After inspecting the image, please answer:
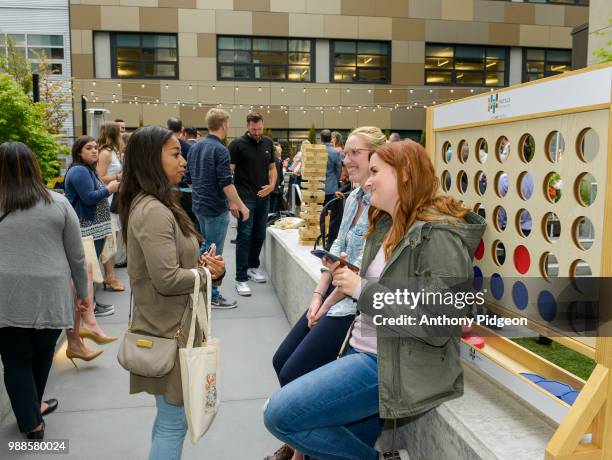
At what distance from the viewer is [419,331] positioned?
192 cm

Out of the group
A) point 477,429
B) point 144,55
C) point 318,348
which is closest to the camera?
point 477,429

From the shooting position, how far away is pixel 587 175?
1.76 meters

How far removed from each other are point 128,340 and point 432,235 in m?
1.38

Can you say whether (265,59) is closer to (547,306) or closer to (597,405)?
(547,306)

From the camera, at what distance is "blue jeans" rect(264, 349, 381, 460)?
218 centimetres

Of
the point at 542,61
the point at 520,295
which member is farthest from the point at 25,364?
the point at 542,61

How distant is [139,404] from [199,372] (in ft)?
5.64

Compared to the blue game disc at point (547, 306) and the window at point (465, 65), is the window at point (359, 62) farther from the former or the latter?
the blue game disc at point (547, 306)

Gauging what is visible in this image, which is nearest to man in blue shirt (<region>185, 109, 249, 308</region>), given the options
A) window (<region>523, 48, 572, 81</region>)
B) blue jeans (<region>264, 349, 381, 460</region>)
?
blue jeans (<region>264, 349, 381, 460</region>)

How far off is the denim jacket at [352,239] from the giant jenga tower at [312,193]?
2936 millimetres

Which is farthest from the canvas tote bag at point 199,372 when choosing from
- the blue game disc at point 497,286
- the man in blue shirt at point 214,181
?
the man in blue shirt at point 214,181

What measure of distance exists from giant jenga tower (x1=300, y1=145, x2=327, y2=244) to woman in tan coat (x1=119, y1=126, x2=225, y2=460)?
3654mm

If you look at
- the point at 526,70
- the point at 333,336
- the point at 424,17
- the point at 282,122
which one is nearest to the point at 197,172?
the point at 333,336

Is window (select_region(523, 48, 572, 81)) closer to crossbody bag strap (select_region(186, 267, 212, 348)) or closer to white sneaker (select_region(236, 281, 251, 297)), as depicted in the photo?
white sneaker (select_region(236, 281, 251, 297))
